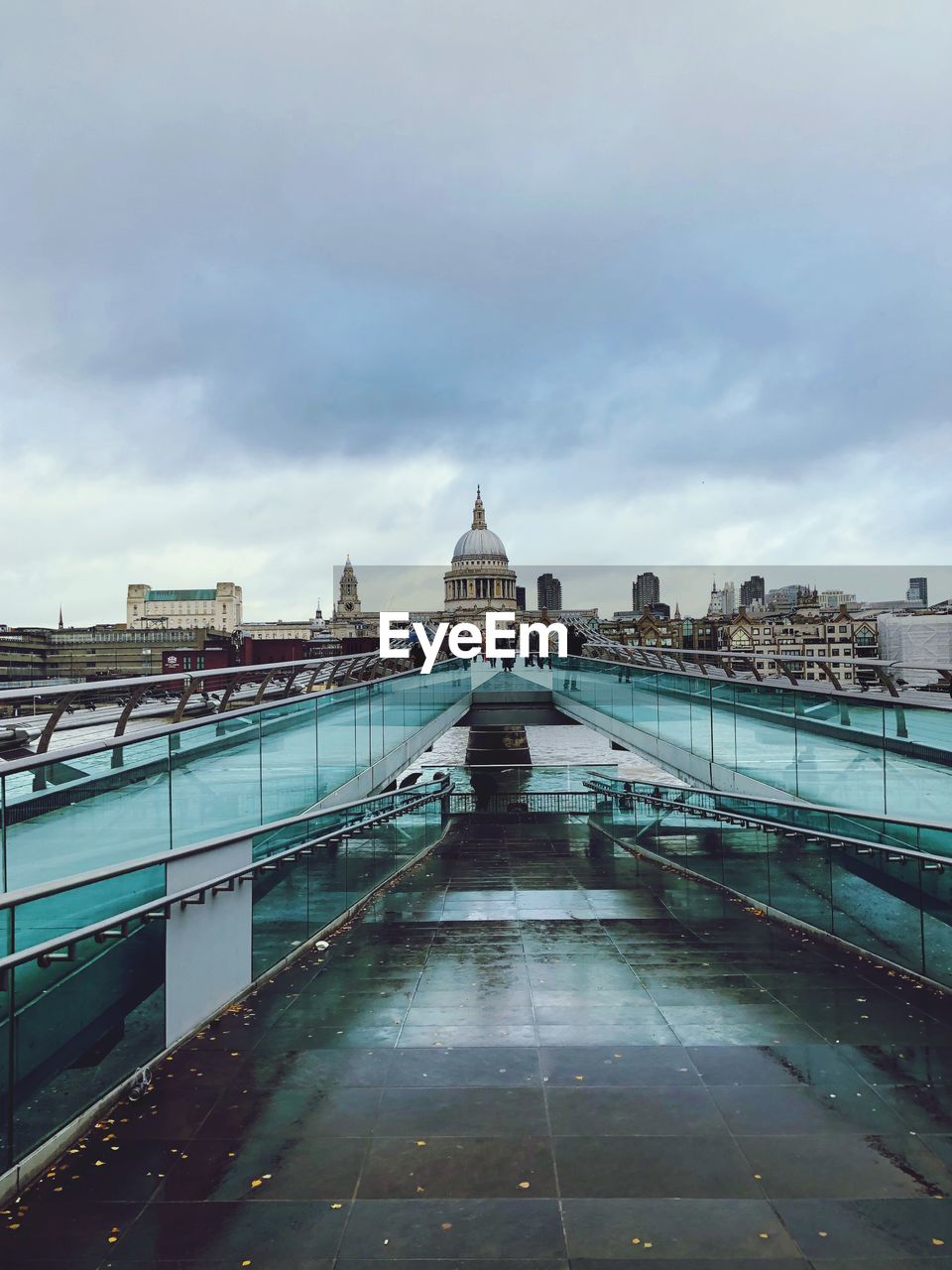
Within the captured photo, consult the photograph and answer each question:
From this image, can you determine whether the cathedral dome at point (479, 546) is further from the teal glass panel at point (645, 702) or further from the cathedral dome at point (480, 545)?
the teal glass panel at point (645, 702)

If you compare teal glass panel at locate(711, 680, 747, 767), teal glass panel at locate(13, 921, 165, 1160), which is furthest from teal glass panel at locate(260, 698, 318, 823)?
teal glass panel at locate(711, 680, 747, 767)

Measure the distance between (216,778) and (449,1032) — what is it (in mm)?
2894

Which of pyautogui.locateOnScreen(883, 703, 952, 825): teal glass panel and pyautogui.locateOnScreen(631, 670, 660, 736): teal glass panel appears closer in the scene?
pyautogui.locateOnScreen(883, 703, 952, 825): teal glass panel

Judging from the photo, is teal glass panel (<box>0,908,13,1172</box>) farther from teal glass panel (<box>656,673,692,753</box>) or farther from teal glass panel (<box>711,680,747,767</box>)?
teal glass panel (<box>656,673,692,753</box>)

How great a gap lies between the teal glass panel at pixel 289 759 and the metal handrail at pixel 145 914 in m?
0.53

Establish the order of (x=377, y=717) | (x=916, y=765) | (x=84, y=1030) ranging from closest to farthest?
1. (x=84, y=1030)
2. (x=916, y=765)
3. (x=377, y=717)

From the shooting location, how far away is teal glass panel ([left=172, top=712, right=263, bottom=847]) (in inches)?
293

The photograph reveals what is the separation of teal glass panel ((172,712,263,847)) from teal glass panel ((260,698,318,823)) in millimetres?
234

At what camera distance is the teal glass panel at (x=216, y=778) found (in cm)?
745

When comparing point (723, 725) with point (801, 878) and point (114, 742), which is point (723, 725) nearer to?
point (801, 878)

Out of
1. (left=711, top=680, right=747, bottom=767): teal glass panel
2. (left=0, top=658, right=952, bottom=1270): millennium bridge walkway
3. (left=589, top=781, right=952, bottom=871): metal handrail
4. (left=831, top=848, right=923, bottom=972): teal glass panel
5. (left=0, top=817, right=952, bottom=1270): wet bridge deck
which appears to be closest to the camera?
(left=0, top=817, right=952, bottom=1270): wet bridge deck

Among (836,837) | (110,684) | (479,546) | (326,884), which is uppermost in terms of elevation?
(479,546)

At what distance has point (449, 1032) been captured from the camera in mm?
7121

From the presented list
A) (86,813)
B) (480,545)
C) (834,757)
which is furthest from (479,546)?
(86,813)
